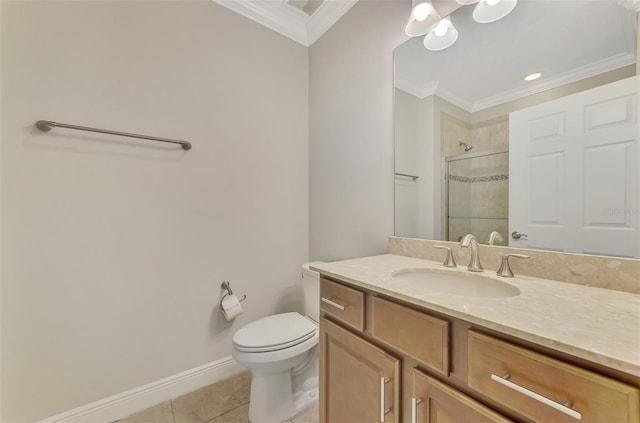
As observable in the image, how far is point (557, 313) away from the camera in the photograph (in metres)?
0.58

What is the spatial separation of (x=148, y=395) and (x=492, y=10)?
2536mm

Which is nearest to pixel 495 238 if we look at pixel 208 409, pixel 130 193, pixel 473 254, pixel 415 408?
pixel 473 254

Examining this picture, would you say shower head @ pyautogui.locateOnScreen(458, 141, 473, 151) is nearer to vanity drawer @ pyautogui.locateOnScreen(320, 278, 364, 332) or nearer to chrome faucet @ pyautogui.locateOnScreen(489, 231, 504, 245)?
chrome faucet @ pyautogui.locateOnScreen(489, 231, 504, 245)

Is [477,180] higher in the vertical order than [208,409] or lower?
higher

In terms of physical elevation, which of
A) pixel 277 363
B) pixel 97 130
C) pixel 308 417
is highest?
pixel 97 130

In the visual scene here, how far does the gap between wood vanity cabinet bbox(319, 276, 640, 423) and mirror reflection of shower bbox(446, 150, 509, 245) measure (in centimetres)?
59

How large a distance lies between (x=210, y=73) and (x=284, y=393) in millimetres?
1939

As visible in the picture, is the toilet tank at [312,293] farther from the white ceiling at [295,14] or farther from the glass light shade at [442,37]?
the white ceiling at [295,14]

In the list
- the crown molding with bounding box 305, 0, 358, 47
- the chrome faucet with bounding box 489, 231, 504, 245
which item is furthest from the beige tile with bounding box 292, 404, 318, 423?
the crown molding with bounding box 305, 0, 358, 47

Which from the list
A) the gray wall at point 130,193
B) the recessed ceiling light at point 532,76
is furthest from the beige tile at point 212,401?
the recessed ceiling light at point 532,76

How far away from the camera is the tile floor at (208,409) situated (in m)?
1.30

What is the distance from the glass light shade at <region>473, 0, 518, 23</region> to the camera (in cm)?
101

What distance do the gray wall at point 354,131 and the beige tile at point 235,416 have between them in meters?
1.02

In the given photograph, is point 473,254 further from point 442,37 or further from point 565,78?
point 442,37
